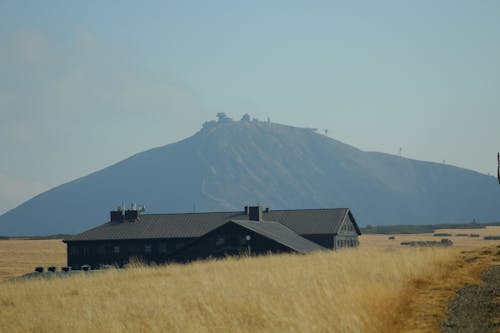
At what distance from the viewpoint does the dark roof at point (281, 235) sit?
209 feet

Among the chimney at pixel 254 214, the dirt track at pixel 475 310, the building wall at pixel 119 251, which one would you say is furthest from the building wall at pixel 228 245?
the dirt track at pixel 475 310

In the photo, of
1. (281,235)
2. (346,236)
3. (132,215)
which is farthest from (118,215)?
(346,236)

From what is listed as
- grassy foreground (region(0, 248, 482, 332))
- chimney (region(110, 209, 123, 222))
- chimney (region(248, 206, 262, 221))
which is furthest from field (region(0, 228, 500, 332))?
chimney (region(110, 209, 123, 222))

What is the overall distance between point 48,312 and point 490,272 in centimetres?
1417

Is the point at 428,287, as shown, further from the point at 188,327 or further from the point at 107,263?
the point at 107,263

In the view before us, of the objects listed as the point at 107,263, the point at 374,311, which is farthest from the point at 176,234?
the point at 374,311

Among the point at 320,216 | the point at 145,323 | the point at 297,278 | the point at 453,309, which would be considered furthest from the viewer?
the point at 320,216

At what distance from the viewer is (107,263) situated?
243ft

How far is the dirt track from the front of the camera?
1468cm

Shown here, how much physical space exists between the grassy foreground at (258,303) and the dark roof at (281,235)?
97.6ft

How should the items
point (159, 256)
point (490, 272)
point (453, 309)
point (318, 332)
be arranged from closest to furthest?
point (318, 332), point (453, 309), point (490, 272), point (159, 256)

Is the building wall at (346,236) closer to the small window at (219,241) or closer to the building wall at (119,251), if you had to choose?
the small window at (219,241)

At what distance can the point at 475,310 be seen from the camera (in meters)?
16.5

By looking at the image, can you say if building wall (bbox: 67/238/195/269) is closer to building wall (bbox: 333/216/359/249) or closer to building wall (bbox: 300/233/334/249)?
building wall (bbox: 300/233/334/249)
